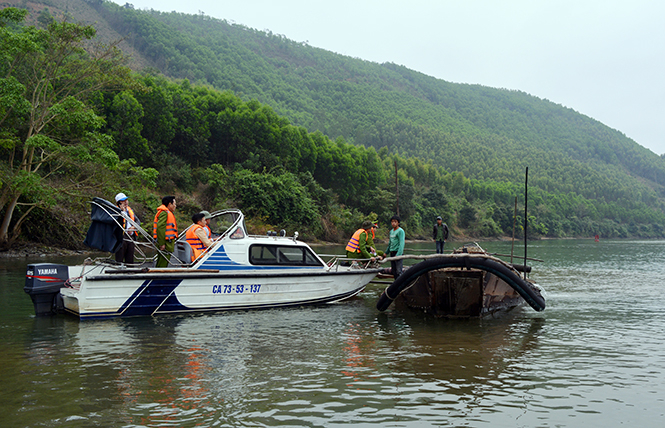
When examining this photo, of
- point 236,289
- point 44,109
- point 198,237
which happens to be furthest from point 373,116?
point 236,289

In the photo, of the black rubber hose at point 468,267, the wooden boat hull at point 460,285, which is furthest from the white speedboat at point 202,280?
the wooden boat hull at point 460,285

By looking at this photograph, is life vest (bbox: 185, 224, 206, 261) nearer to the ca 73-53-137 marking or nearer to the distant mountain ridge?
the ca 73-53-137 marking

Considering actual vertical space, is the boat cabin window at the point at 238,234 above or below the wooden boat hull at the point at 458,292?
above

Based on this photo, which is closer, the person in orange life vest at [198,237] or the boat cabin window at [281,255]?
the person in orange life vest at [198,237]

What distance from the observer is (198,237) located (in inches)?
495

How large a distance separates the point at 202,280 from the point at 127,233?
6.57 ft

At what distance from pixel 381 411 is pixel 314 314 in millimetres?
6893

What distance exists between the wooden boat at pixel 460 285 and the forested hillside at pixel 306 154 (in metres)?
5.40

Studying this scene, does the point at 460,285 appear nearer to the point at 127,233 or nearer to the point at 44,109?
the point at 127,233

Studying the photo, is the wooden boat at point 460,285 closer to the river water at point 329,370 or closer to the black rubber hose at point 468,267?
the black rubber hose at point 468,267

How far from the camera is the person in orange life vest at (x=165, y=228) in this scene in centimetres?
1155

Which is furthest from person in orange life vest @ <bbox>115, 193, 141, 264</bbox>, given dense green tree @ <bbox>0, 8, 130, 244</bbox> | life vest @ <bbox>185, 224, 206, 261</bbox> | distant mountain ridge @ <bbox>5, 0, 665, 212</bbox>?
distant mountain ridge @ <bbox>5, 0, 665, 212</bbox>

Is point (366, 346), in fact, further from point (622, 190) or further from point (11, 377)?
point (622, 190)

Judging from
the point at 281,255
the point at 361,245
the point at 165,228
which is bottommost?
the point at 281,255
